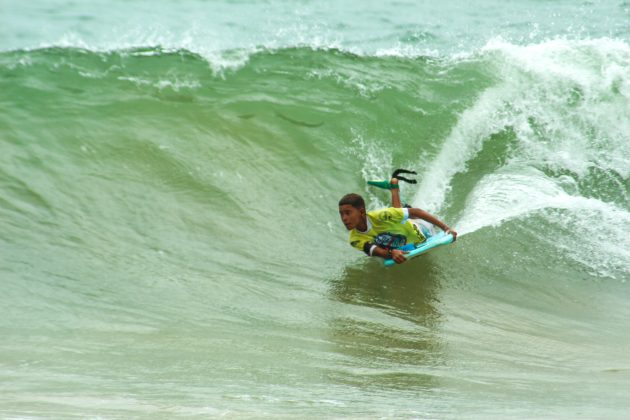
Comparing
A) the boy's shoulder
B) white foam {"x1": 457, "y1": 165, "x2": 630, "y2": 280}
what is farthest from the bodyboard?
white foam {"x1": 457, "y1": 165, "x2": 630, "y2": 280}

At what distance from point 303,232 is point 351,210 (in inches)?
51.1

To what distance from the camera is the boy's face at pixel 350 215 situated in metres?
6.68

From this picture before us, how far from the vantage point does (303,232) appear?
790 centimetres

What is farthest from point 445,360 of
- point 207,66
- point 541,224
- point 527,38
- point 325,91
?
point 527,38

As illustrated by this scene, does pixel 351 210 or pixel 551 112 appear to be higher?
pixel 551 112

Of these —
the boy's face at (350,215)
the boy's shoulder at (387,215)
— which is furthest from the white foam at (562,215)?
the boy's face at (350,215)

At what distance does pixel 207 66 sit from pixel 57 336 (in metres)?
6.11

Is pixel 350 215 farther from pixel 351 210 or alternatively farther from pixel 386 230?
pixel 386 230

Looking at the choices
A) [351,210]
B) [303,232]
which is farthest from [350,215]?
[303,232]

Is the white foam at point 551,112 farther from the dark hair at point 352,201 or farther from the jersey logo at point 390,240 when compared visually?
the dark hair at point 352,201

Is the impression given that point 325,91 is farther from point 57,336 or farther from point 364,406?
point 364,406

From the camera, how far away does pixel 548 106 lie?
1043 cm

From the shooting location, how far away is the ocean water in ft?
15.0

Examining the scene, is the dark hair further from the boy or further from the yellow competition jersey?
the yellow competition jersey
